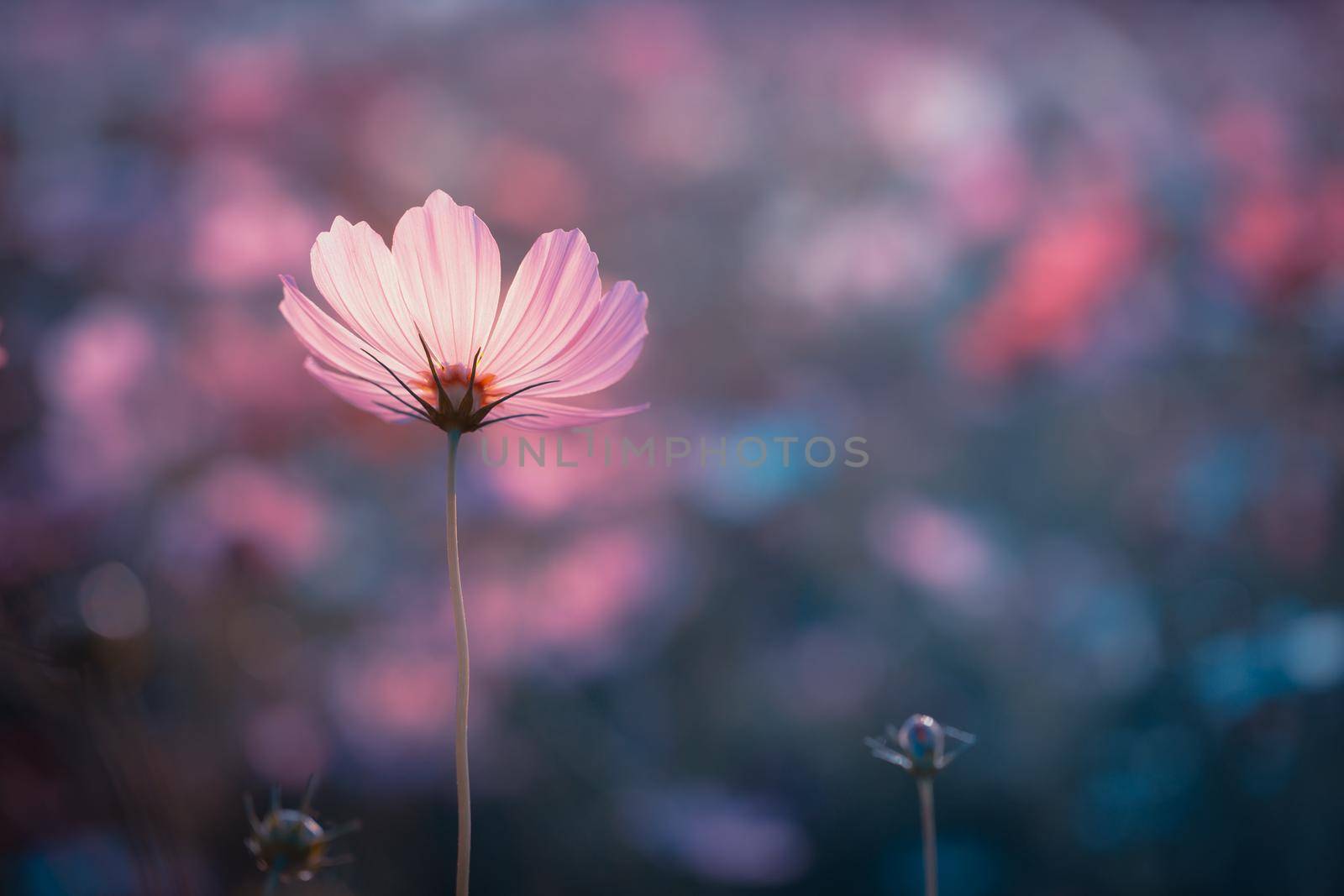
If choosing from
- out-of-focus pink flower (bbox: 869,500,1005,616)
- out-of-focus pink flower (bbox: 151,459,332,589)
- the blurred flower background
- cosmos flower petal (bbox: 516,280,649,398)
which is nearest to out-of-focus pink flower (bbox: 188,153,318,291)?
the blurred flower background

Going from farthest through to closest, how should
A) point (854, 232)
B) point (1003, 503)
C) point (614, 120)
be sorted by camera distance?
point (614, 120)
point (854, 232)
point (1003, 503)

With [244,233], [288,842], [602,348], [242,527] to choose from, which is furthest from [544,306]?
[244,233]

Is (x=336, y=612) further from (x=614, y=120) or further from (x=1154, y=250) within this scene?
(x=1154, y=250)

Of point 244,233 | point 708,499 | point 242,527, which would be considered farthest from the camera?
point 708,499

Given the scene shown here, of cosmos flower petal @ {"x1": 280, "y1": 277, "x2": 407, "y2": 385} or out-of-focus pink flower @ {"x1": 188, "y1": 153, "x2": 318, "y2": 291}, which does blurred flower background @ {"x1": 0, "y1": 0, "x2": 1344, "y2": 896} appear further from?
cosmos flower petal @ {"x1": 280, "y1": 277, "x2": 407, "y2": 385}

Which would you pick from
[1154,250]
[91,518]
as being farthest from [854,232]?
[91,518]

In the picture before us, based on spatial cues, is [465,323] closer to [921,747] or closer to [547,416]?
[547,416]

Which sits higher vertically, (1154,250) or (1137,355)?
(1154,250)

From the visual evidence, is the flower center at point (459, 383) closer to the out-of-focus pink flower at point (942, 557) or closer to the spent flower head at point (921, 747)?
the spent flower head at point (921, 747)
